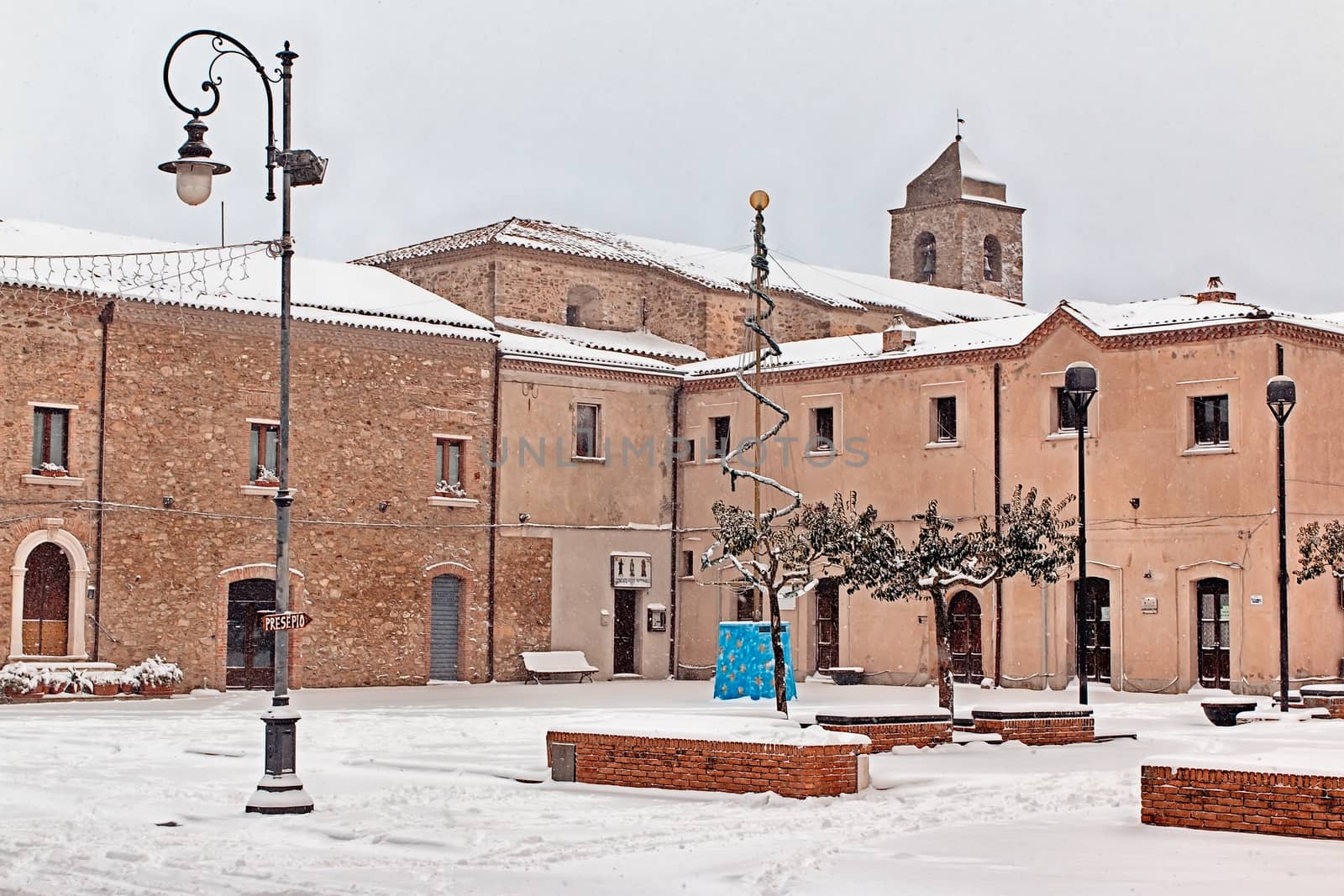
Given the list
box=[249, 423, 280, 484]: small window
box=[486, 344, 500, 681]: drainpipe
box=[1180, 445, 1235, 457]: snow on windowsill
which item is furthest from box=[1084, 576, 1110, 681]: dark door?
box=[249, 423, 280, 484]: small window

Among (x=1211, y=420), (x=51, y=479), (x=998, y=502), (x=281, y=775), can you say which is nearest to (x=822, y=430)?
(x=998, y=502)

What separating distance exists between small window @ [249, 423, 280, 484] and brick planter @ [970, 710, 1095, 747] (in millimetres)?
16365

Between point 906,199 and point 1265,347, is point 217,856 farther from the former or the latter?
point 906,199

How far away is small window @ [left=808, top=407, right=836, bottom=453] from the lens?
1446 inches

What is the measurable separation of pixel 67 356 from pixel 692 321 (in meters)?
15.9

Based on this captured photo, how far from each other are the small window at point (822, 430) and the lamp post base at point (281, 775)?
22032 millimetres

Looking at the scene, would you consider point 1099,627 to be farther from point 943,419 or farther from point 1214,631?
point 943,419

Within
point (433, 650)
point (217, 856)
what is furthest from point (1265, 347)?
point (217, 856)

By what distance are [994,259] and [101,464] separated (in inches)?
1501

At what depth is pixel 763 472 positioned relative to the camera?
124ft

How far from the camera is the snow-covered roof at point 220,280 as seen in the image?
31250 mm

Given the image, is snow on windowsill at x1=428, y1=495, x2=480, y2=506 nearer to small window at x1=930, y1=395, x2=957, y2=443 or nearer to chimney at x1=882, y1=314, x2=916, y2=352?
chimney at x1=882, y1=314, x2=916, y2=352

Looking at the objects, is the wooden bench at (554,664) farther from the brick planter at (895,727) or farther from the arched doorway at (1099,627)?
the brick planter at (895,727)

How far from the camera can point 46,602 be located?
3075 cm
